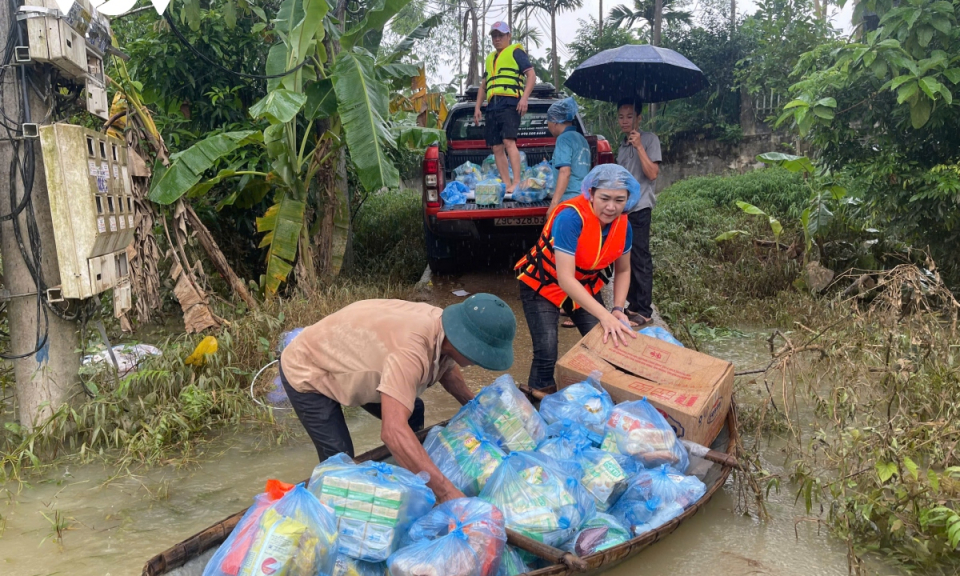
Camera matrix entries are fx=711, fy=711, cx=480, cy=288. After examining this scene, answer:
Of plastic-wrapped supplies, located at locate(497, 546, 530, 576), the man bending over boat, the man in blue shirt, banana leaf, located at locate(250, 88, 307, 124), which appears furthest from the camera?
the man in blue shirt

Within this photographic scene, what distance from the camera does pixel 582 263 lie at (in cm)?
399

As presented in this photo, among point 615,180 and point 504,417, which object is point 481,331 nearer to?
point 504,417

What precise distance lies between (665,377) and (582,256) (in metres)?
0.80

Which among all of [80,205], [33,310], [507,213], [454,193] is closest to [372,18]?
[454,193]

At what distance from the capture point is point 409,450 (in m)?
2.68

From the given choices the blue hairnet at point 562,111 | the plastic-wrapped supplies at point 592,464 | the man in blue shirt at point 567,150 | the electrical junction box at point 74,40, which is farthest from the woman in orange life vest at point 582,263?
the electrical junction box at point 74,40

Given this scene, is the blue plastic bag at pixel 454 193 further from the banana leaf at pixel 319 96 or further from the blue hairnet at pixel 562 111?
the blue hairnet at pixel 562 111

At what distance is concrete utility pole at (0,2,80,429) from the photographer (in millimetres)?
4039

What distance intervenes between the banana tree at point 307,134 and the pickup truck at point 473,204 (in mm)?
791

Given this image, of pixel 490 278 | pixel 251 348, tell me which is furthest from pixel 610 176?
pixel 490 278

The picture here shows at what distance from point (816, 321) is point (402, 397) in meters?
4.65

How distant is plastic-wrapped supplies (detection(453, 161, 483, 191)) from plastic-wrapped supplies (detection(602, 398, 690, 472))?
4.43 m

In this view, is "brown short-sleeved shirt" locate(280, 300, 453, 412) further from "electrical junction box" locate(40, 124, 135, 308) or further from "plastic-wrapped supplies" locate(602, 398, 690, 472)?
"electrical junction box" locate(40, 124, 135, 308)

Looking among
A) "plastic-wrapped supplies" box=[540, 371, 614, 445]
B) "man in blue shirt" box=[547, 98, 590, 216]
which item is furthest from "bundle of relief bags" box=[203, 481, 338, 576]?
"man in blue shirt" box=[547, 98, 590, 216]
